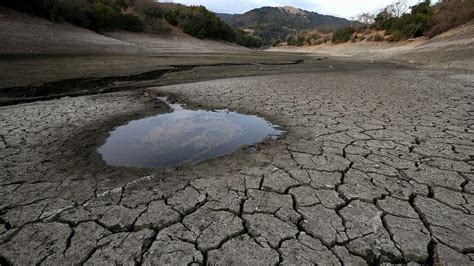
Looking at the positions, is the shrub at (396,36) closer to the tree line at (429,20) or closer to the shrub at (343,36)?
the tree line at (429,20)

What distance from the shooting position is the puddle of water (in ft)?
10.3

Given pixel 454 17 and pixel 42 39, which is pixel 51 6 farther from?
pixel 454 17

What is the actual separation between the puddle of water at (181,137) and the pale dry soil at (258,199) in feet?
0.78

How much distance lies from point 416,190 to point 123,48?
22252 millimetres

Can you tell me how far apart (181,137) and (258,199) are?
189 centimetres

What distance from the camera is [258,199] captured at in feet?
7.32

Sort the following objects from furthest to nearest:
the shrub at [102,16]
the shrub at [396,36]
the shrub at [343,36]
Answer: the shrub at [343,36], the shrub at [102,16], the shrub at [396,36]

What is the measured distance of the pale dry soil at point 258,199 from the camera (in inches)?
66.5

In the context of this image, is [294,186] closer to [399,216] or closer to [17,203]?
[399,216]

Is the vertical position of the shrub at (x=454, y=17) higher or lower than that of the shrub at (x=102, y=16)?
higher

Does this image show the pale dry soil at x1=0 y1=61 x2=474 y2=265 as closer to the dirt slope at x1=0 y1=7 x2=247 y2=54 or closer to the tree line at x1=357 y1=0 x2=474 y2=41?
the dirt slope at x1=0 y1=7 x2=247 y2=54

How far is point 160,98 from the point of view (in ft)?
19.6

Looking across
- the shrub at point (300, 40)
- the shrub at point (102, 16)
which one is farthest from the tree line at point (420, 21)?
the shrub at point (102, 16)

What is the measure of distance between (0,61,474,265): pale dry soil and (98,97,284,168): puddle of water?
24cm
